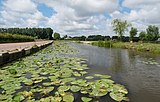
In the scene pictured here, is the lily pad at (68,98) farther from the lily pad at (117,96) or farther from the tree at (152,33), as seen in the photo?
the tree at (152,33)

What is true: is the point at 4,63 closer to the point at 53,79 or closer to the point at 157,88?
the point at 53,79

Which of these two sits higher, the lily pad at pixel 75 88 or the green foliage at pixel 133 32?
the green foliage at pixel 133 32

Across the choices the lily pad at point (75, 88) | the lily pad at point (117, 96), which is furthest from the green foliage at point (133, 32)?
the lily pad at point (117, 96)

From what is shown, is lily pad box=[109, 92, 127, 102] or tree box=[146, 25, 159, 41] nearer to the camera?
lily pad box=[109, 92, 127, 102]

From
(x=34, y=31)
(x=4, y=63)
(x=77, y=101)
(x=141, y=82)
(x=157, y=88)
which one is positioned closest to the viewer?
(x=77, y=101)

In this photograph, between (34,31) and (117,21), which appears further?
(34,31)

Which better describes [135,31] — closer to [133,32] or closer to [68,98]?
[133,32]

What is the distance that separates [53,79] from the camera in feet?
22.5

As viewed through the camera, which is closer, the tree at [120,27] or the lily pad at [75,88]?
the lily pad at [75,88]

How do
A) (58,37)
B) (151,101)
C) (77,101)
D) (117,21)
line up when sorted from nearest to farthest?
(77,101) → (151,101) → (117,21) → (58,37)

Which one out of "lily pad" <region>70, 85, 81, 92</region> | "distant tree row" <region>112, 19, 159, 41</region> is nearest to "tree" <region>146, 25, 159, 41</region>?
"distant tree row" <region>112, 19, 159, 41</region>

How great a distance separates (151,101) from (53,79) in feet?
11.2

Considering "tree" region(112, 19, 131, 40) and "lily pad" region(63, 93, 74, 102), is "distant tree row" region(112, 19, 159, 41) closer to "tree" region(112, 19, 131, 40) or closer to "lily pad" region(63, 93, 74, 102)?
"tree" region(112, 19, 131, 40)

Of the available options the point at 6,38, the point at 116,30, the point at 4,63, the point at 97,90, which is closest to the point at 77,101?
the point at 97,90
